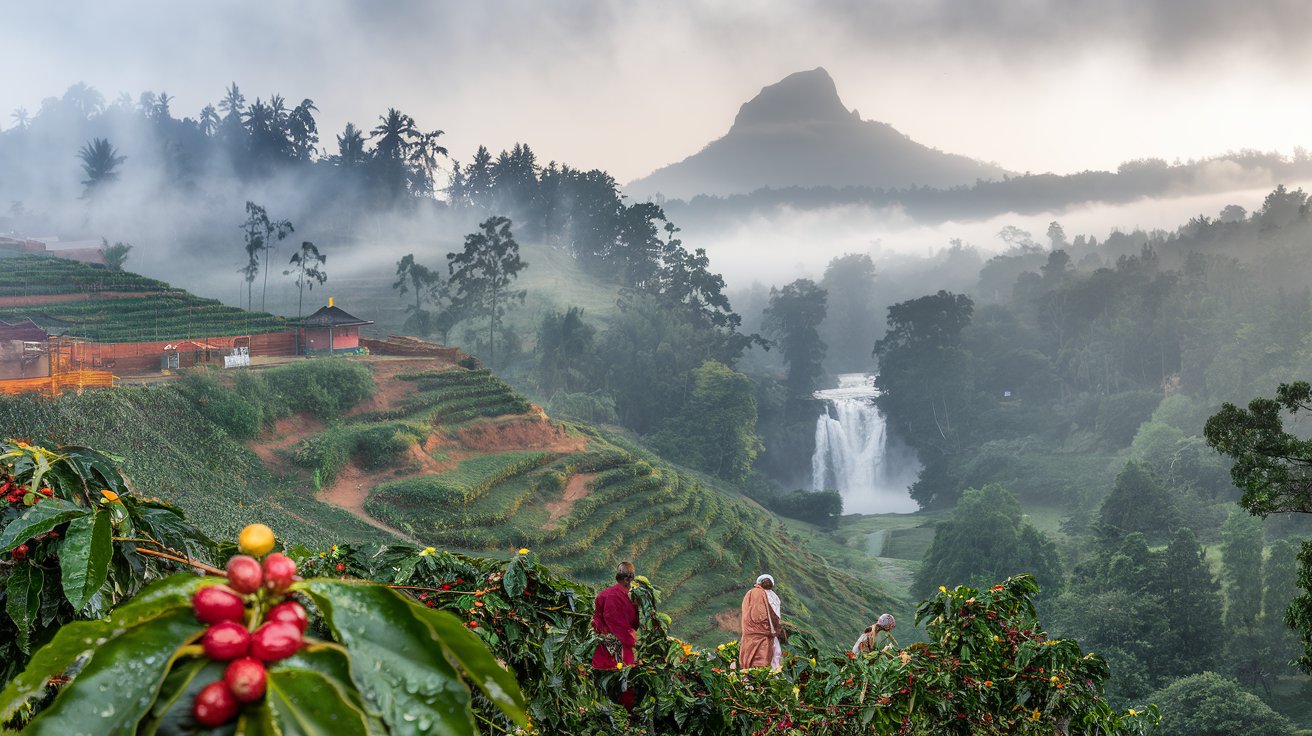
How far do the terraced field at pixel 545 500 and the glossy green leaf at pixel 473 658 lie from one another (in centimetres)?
1645

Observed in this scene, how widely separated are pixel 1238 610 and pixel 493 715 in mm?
21602

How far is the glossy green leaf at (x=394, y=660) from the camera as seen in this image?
0.80 metres

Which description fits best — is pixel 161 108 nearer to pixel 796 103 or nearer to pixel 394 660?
pixel 394 660

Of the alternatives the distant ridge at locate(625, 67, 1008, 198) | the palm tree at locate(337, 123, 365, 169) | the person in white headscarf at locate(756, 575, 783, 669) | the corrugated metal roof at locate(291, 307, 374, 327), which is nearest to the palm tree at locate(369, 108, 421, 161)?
the palm tree at locate(337, 123, 365, 169)

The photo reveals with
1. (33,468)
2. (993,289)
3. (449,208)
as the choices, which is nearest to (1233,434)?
(33,468)

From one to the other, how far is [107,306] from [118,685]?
22462 mm

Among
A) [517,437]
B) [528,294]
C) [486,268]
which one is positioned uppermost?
[486,268]

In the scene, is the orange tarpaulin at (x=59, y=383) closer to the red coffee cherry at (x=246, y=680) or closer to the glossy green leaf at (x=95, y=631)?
the glossy green leaf at (x=95, y=631)

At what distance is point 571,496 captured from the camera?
20234 millimetres

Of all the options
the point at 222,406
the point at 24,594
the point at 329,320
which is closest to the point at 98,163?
the point at 329,320

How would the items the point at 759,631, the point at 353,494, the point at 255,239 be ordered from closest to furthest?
the point at 759,631, the point at 353,494, the point at 255,239

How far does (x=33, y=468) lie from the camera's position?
5.51ft

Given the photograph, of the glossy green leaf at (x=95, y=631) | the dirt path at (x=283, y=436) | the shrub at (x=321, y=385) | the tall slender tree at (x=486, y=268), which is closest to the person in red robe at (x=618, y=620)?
the glossy green leaf at (x=95, y=631)

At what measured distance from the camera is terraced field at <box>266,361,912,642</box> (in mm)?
17766
